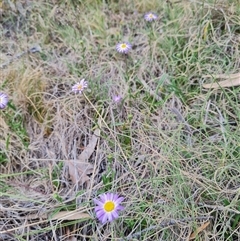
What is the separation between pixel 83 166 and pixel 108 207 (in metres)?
0.24

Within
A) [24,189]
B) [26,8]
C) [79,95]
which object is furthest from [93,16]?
[24,189]

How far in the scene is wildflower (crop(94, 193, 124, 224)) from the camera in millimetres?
1062

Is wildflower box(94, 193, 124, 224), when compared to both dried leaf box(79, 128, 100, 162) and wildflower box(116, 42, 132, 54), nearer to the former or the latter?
dried leaf box(79, 128, 100, 162)

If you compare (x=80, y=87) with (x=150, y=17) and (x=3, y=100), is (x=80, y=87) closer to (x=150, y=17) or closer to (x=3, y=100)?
(x=3, y=100)

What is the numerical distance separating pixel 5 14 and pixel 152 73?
0.81 meters

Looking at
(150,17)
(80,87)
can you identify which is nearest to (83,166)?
(80,87)

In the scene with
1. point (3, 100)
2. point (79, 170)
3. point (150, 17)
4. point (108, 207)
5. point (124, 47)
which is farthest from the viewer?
point (150, 17)

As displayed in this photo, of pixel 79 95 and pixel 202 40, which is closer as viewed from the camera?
pixel 79 95

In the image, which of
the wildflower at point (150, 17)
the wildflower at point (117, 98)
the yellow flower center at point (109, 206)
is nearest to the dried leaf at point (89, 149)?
the wildflower at point (117, 98)

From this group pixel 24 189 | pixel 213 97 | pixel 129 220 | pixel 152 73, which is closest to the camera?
pixel 129 220

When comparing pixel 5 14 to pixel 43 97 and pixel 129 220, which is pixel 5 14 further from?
pixel 129 220

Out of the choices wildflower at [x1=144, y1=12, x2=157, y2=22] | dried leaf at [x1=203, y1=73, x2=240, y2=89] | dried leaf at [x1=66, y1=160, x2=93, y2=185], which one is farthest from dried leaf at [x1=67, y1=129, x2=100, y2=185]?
wildflower at [x1=144, y1=12, x2=157, y2=22]

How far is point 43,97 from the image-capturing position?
1499 millimetres

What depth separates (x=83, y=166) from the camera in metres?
1.30
